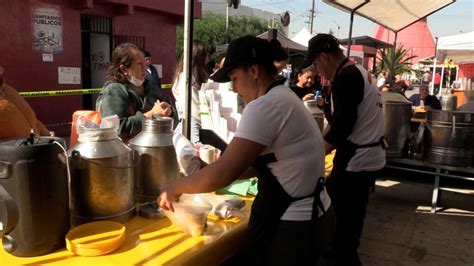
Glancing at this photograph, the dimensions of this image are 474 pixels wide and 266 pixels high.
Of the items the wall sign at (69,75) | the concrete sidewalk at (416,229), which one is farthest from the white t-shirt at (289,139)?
the wall sign at (69,75)

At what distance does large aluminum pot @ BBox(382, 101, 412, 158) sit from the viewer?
4.24 m

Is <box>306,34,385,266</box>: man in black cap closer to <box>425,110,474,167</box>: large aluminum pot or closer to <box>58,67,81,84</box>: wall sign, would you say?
<box>425,110,474,167</box>: large aluminum pot

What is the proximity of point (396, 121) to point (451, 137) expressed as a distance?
1.81ft

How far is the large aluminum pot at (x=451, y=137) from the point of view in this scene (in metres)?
3.84

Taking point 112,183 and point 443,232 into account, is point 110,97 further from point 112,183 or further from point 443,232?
point 443,232

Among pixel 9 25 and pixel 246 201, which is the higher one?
pixel 9 25

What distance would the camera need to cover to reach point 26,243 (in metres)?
1.14

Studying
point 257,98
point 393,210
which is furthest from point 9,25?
point 257,98

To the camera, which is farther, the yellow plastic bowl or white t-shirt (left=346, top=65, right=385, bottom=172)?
white t-shirt (left=346, top=65, right=385, bottom=172)

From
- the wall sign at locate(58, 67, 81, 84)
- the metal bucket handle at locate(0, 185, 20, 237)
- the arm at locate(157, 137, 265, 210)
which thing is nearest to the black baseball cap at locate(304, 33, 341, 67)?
the arm at locate(157, 137, 265, 210)

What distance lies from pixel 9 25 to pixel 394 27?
698cm

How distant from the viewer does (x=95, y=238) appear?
4.04 feet

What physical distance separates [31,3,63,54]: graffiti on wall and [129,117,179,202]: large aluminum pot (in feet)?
25.2

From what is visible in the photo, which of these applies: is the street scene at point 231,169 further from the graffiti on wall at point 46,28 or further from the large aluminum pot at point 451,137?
the graffiti on wall at point 46,28
